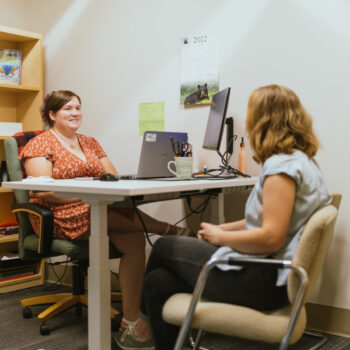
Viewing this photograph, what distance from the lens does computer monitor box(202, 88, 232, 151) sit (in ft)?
7.36

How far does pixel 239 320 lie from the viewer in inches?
49.7

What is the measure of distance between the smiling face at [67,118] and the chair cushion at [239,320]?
5.09ft

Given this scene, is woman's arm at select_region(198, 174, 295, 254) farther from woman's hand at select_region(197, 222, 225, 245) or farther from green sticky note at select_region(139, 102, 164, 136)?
green sticky note at select_region(139, 102, 164, 136)

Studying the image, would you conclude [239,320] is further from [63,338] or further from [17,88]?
[17,88]

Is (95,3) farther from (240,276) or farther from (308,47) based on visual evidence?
(240,276)

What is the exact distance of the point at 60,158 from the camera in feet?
8.11

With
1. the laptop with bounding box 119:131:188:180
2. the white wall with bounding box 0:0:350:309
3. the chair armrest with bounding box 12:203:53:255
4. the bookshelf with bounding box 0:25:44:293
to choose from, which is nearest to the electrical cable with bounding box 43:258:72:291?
the bookshelf with bounding box 0:25:44:293

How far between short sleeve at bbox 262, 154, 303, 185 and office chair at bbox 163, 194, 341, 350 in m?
0.12

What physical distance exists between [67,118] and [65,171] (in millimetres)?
343

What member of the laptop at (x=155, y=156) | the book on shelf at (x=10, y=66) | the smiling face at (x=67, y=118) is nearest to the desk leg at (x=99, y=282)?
the laptop at (x=155, y=156)

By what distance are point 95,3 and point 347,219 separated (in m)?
2.25

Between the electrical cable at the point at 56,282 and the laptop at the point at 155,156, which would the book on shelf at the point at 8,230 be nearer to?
the electrical cable at the point at 56,282

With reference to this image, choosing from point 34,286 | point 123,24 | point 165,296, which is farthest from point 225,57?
point 34,286

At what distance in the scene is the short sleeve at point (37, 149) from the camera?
7.92 feet
